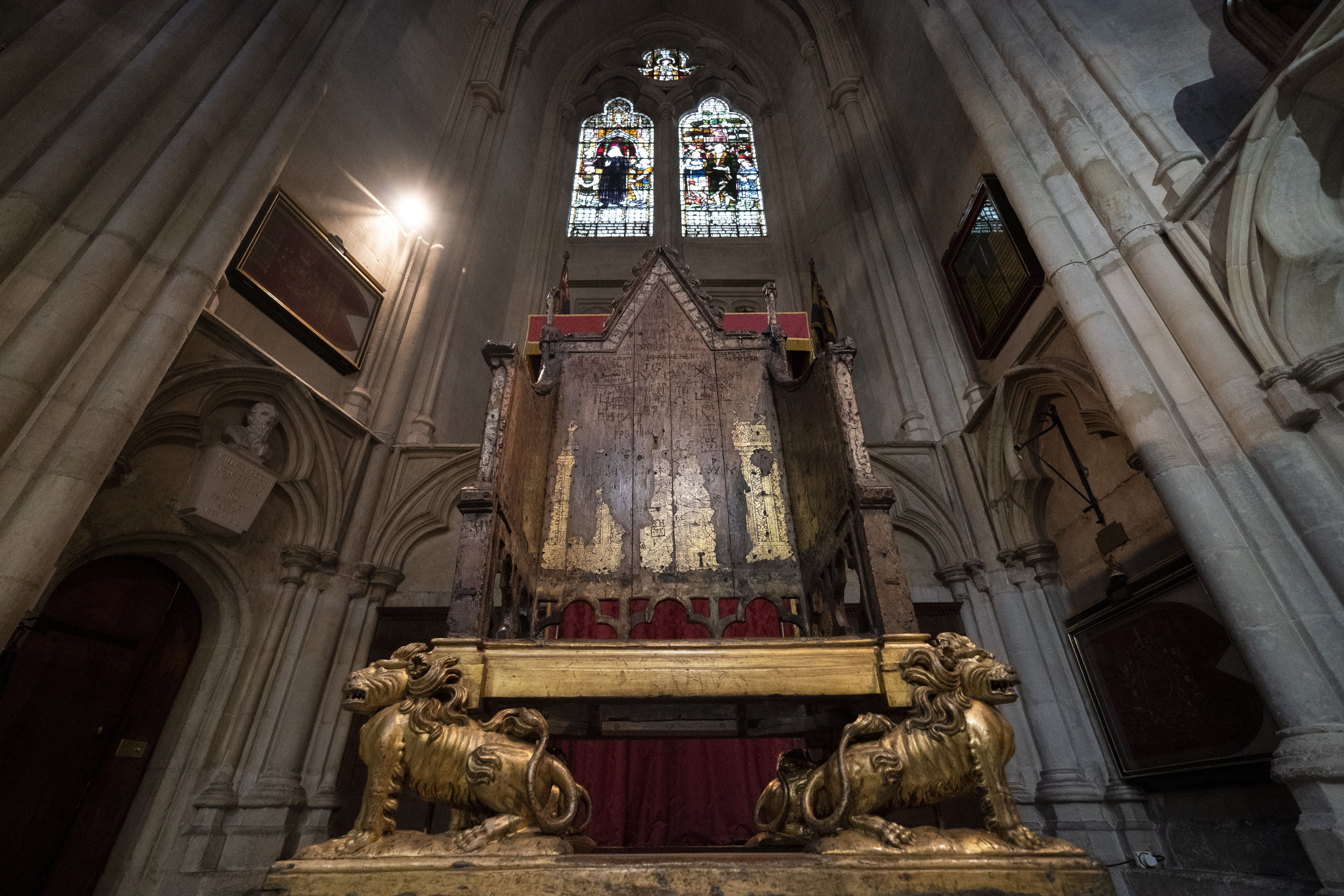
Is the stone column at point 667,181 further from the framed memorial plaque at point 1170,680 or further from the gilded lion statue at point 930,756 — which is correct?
the gilded lion statue at point 930,756

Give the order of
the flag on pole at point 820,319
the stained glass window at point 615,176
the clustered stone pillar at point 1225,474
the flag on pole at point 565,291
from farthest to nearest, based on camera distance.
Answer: the stained glass window at point 615,176 < the flag on pole at point 565,291 < the flag on pole at point 820,319 < the clustered stone pillar at point 1225,474

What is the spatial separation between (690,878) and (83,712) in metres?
4.73

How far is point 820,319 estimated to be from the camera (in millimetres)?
7508

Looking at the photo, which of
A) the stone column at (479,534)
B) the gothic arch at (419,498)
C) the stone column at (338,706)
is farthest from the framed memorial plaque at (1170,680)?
the stone column at (338,706)

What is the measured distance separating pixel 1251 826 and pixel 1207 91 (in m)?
4.51

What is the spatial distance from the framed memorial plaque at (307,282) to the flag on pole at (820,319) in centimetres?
486

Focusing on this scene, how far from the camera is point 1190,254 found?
3469mm

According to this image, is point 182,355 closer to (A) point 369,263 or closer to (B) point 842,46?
(A) point 369,263

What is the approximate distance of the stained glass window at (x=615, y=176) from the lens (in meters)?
10.5

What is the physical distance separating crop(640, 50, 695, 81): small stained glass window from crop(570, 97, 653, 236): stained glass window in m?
0.84

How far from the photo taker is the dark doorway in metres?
3.66

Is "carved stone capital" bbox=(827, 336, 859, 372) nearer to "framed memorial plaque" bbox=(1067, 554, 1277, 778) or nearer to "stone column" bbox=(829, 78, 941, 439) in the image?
"framed memorial plaque" bbox=(1067, 554, 1277, 778)

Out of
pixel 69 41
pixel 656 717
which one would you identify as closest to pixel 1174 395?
pixel 656 717

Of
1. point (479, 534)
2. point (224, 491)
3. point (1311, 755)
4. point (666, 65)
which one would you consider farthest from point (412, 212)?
→ point (1311, 755)
